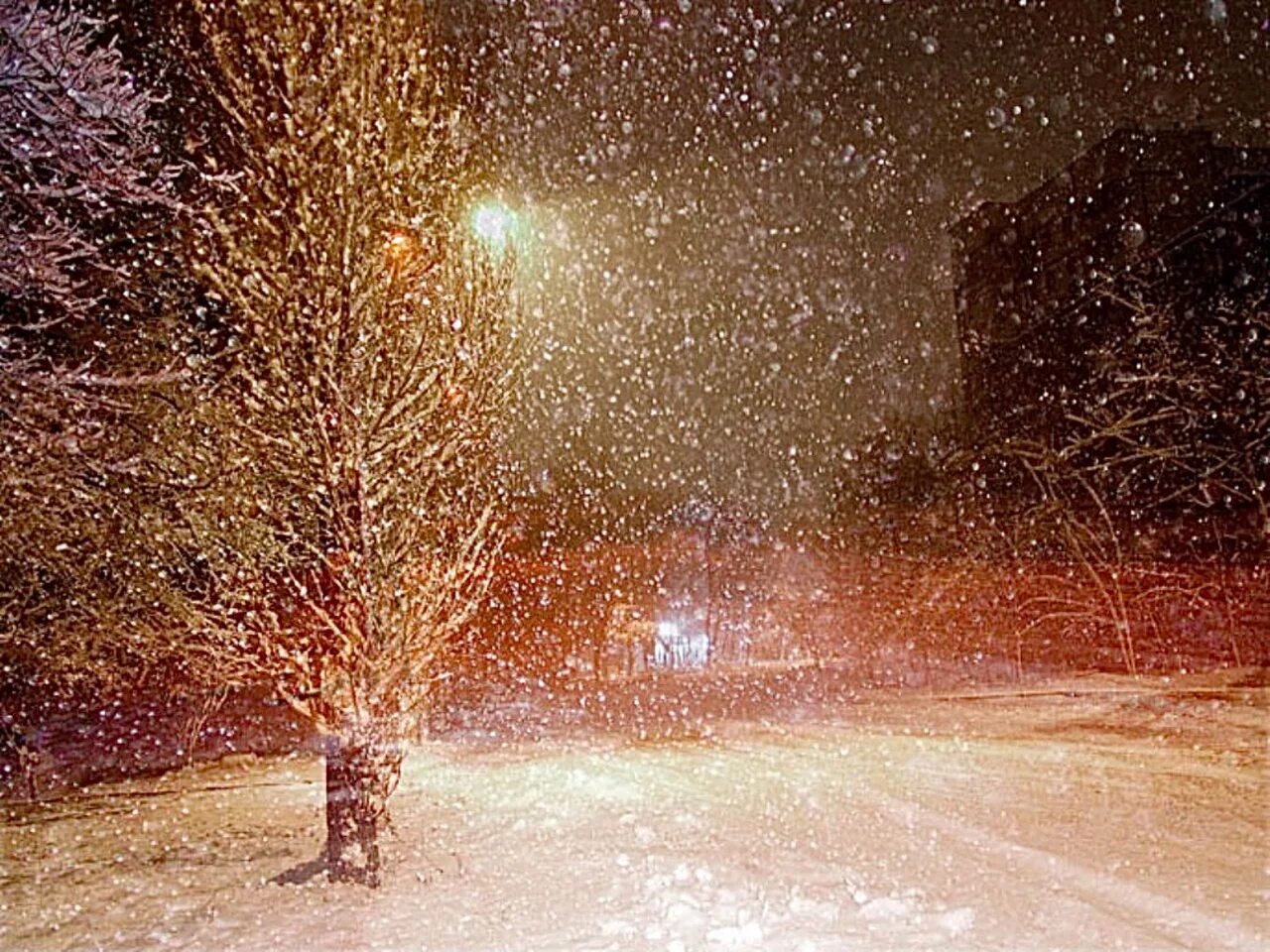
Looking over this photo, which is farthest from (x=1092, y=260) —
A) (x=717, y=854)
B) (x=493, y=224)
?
(x=717, y=854)

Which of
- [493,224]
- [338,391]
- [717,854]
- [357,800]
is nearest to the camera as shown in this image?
[338,391]

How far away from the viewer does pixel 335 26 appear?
25.8 feet

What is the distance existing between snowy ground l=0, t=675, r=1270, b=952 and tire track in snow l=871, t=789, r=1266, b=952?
0.08 feet

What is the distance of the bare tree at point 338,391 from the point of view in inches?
297

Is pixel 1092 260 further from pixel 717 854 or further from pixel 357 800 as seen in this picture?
pixel 357 800

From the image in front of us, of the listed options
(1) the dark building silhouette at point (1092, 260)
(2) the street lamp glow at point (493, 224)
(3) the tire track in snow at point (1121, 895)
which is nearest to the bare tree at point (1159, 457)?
(1) the dark building silhouette at point (1092, 260)

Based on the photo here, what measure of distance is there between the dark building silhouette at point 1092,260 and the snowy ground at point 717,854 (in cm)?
1037

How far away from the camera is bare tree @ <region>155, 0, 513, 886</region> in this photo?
24.8 ft

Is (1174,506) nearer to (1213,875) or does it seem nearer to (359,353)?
(1213,875)

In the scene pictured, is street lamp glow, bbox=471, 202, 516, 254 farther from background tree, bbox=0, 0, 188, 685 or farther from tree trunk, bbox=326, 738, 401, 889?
tree trunk, bbox=326, 738, 401, 889

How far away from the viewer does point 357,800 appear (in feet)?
25.2

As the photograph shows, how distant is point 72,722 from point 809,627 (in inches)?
1330

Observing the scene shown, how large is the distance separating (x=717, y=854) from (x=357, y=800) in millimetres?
2827

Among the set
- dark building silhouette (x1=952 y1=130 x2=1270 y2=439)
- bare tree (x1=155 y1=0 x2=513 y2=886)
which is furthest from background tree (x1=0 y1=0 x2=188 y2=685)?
Answer: dark building silhouette (x1=952 y1=130 x2=1270 y2=439)
